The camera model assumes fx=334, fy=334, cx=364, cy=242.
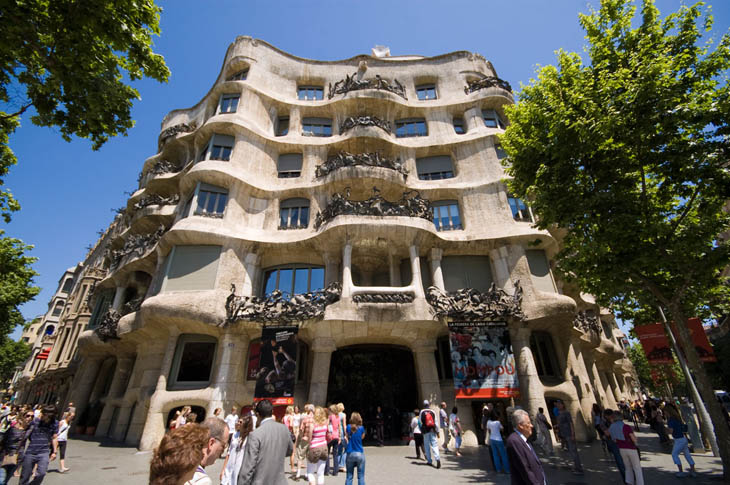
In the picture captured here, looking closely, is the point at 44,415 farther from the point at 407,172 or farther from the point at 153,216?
the point at 407,172

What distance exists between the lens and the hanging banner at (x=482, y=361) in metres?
15.3

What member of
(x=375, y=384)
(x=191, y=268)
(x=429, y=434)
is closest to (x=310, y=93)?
(x=191, y=268)

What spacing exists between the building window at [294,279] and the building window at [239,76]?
47.6 ft

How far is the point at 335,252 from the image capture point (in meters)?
18.6

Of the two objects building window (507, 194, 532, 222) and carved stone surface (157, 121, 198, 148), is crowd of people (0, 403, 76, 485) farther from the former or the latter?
carved stone surface (157, 121, 198, 148)

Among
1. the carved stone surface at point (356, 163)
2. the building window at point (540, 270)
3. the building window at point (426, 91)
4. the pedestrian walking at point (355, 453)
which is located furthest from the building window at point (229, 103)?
the pedestrian walking at point (355, 453)

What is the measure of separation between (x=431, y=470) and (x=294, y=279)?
1181cm

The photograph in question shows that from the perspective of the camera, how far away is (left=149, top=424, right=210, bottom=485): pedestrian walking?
257 centimetres

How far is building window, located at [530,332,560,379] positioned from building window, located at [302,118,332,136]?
60.0ft

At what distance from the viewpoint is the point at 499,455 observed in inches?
390

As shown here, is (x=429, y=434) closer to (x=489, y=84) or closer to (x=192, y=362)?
(x=192, y=362)

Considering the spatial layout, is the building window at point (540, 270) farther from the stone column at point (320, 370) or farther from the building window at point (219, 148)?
the building window at point (219, 148)

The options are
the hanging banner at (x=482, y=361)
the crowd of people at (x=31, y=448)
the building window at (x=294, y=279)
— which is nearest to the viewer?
the crowd of people at (x=31, y=448)

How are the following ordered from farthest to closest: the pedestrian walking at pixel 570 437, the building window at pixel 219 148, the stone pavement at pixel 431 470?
1. the building window at pixel 219 148
2. the pedestrian walking at pixel 570 437
3. the stone pavement at pixel 431 470
